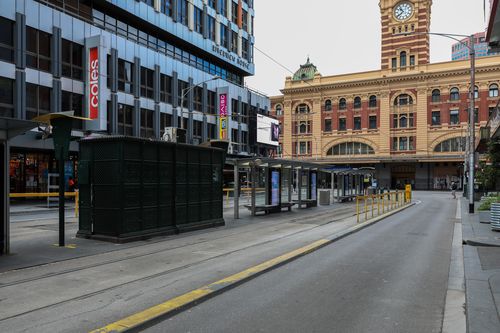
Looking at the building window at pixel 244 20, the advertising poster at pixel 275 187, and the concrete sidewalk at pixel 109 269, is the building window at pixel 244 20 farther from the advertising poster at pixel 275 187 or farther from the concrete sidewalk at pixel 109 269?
the concrete sidewalk at pixel 109 269

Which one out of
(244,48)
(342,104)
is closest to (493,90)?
(342,104)

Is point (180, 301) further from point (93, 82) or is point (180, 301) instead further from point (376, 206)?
point (93, 82)

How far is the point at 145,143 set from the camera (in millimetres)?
11969

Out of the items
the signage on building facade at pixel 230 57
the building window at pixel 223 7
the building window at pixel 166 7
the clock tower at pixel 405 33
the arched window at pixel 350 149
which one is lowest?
the arched window at pixel 350 149

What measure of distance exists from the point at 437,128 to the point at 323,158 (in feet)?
60.0

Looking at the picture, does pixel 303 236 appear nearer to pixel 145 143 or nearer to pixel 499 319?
pixel 145 143

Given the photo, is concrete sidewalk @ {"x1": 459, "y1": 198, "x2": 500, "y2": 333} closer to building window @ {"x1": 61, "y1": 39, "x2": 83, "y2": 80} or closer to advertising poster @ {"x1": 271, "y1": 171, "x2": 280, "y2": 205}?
advertising poster @ {"x1": 271, "y1": 171, "x2": 280, "y2": 205}

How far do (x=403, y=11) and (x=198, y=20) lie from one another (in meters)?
42.0

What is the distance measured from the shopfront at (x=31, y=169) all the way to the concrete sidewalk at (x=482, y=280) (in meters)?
22.4

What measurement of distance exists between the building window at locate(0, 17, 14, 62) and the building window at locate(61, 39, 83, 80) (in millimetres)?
3368

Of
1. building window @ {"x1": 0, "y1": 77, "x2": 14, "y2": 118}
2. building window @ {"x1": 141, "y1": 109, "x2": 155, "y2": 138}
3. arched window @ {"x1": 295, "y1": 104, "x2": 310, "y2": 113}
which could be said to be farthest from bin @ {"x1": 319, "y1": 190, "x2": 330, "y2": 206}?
arched window @ {"x1": 295, "y1": 104, "x2": 310, "y2": 113}

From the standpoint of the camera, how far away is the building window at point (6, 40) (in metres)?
24.0

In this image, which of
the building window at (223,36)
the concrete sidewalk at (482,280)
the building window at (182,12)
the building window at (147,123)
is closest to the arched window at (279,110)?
the building window at (223,36)

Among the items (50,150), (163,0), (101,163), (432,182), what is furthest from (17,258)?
(432,182)
